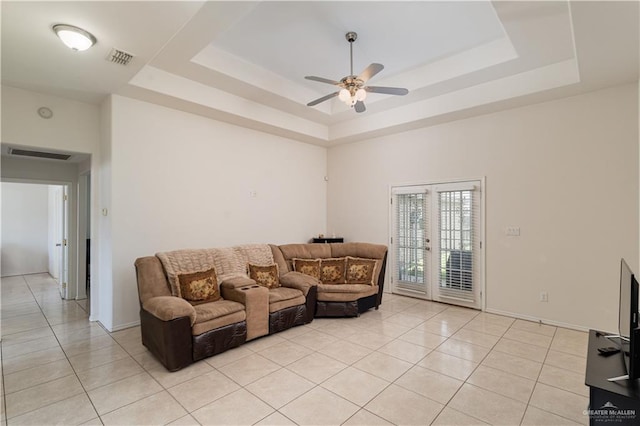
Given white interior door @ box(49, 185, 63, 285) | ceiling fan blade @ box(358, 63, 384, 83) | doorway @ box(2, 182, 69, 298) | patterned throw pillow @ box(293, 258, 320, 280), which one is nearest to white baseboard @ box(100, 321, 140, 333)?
patterned throw pillow @ box(293, 258, 320, 280)

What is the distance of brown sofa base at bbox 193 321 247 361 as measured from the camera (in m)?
3.01

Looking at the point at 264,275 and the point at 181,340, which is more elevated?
the point at 264,275

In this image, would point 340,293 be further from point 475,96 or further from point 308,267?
point 475,96

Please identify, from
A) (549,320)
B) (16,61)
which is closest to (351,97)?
(16,61)

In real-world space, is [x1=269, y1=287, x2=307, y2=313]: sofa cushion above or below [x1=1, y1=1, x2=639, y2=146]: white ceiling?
below

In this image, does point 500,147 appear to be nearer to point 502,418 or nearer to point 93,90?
point 502,418

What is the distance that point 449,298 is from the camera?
4.99 m

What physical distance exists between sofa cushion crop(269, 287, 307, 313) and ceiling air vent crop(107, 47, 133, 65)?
2955mm

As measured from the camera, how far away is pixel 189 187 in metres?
4.52

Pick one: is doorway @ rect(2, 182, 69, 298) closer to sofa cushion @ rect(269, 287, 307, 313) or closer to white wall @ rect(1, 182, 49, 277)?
white wall @ rect(1, 182, 49, 277)

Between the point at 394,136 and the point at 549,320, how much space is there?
363cm

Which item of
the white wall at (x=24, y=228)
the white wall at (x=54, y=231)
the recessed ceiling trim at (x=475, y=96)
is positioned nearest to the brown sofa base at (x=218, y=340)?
the recessed ceiling trim at (x=475, y=96)

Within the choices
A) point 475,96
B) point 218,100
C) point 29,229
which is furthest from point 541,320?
point 29,229

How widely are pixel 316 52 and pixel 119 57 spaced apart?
84.3 inches
